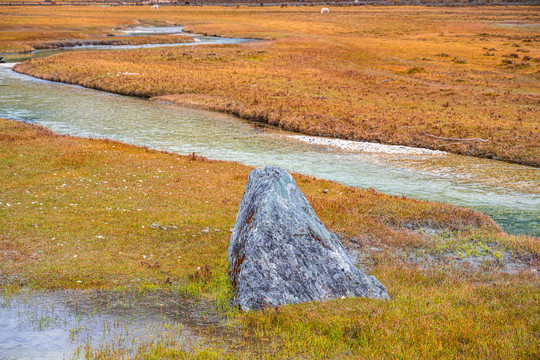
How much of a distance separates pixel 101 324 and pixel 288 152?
26.8 metres

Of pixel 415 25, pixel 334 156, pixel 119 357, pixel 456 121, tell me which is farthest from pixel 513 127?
pixel 415 25

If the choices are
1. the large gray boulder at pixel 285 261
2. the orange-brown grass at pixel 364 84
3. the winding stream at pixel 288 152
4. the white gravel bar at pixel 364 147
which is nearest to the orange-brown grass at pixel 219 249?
the large gray boulder at pixel 285 261

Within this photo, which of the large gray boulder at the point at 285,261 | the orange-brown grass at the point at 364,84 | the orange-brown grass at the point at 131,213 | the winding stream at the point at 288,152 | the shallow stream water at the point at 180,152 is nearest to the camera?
the shallow stream water at the point at 180,152

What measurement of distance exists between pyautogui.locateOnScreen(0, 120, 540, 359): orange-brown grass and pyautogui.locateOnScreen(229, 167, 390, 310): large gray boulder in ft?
1.58

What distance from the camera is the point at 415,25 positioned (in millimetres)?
158125

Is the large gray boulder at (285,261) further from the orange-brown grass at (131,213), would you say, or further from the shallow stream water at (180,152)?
the orange-brown grass at (131,213)

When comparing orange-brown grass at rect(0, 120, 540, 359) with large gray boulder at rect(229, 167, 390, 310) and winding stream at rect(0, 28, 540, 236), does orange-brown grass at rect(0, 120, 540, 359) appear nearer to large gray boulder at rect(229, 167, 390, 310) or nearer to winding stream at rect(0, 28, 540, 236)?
large gray boulder at rect(229, 167, 390, 310)

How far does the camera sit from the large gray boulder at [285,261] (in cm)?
1211

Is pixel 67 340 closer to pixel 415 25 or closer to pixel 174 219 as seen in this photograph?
pixel 174 219

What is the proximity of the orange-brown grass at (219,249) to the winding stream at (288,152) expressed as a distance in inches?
173

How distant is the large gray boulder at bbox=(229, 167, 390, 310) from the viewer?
39.7ft

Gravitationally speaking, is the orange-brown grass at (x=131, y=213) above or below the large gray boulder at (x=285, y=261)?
below

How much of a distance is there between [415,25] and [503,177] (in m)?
141

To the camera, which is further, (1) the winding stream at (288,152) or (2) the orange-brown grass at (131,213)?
(1) the winding stream at (288,152)
